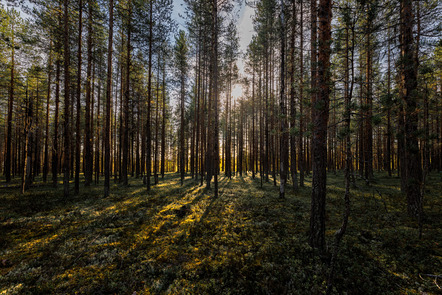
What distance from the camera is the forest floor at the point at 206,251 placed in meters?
3.95

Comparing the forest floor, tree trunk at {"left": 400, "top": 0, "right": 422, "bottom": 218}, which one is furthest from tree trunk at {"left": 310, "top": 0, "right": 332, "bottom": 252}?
tree trunk at {"left": 400, "top": 0, "right": 422, "bottom": 218}

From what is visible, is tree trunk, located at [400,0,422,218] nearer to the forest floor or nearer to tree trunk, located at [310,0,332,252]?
the forest floor

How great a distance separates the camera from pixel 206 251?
5.35 metres

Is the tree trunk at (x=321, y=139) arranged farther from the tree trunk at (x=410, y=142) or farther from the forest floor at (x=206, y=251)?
the tree trunk at (x=410, y=142)

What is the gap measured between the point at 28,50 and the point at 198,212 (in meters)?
23.4

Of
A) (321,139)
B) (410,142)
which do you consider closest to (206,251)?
(321,139)

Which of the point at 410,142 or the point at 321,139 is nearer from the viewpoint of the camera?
the point at 321,139

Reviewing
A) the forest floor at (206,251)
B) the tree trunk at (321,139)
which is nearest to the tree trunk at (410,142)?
the forest floor at (206,251)

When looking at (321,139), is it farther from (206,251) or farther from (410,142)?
(410,142)

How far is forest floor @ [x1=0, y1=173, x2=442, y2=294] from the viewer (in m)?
3.95

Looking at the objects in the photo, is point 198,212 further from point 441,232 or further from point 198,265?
point 441,232

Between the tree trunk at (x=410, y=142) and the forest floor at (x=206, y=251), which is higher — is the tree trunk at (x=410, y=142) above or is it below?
above

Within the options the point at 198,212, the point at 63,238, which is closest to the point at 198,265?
the point at 198,212

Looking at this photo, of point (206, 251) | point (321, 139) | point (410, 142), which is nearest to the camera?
point (321, 139)
